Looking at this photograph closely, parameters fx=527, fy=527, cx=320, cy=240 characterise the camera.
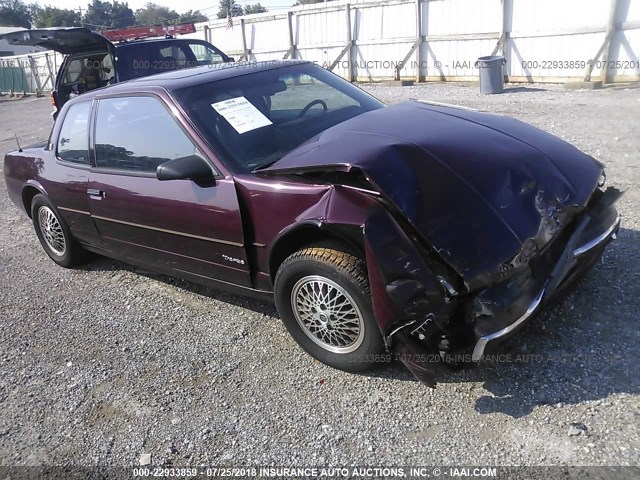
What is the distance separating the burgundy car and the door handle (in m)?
0.02

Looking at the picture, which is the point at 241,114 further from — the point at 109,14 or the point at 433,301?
the point at 109,14

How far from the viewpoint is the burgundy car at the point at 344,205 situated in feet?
8.45

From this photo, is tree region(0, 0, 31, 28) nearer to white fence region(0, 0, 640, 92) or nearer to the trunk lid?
white fence region(0, 0, 640, 92)

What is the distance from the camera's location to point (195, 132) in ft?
11.3

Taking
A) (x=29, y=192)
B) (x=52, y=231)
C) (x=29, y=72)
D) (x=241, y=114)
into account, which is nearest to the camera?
(x=241, y=114)

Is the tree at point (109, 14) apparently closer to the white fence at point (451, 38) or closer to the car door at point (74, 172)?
the white fence at point (451, 38)

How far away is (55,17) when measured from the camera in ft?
249

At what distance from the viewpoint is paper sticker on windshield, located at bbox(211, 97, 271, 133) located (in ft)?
11.6

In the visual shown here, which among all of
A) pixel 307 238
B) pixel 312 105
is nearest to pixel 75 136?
pixel 312 105

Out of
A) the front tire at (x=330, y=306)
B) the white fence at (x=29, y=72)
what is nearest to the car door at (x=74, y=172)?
the front tire at (x=330, y=306)

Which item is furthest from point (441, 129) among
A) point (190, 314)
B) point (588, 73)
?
point (588, 73)

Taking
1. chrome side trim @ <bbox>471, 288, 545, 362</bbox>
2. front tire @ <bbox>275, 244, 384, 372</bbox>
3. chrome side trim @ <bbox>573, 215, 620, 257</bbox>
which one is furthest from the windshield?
chrome side trim @ <bbox>573, 215, 620, 257</bbox>

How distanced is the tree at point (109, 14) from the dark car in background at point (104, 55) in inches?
3216

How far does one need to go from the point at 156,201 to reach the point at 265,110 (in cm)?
100
